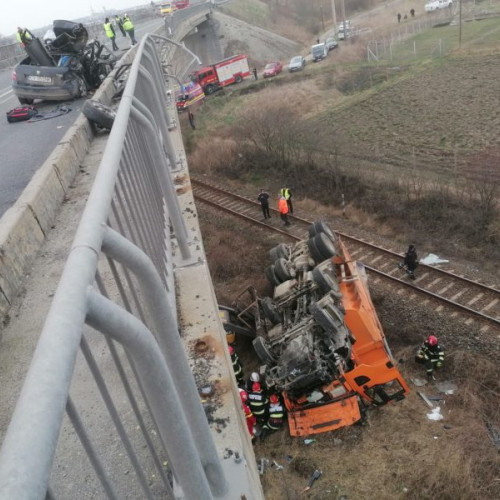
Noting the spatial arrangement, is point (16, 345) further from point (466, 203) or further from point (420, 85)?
point (420, 85)

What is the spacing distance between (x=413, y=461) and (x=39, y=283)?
6831 mm

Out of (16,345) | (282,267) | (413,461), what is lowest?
(413,461)

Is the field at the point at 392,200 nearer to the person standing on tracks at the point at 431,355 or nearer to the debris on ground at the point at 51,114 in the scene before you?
the person standing on tracks at the point at 431,355

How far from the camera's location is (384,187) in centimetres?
1684

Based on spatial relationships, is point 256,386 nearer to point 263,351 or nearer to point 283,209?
point 263,351

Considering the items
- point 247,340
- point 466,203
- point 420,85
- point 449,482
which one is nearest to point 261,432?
point 247,340

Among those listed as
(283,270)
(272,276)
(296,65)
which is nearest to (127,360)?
(283,270)

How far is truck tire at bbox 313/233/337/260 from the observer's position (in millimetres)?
10820

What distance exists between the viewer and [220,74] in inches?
1395

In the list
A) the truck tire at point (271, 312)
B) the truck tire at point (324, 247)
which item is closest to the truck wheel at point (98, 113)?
the truck tire at point (271, 312)

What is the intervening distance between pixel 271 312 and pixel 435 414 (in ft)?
12.2

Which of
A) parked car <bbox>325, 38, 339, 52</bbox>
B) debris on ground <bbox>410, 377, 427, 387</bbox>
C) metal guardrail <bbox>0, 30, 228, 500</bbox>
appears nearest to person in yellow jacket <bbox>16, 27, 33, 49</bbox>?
metal guardrail <bbox>0, 30, 228, 500</bbox>

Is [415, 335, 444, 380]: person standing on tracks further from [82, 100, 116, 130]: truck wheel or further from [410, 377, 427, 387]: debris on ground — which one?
[82, 100, 116, 130]: truck wheel

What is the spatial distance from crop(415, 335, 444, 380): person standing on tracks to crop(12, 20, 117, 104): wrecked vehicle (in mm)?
9830
